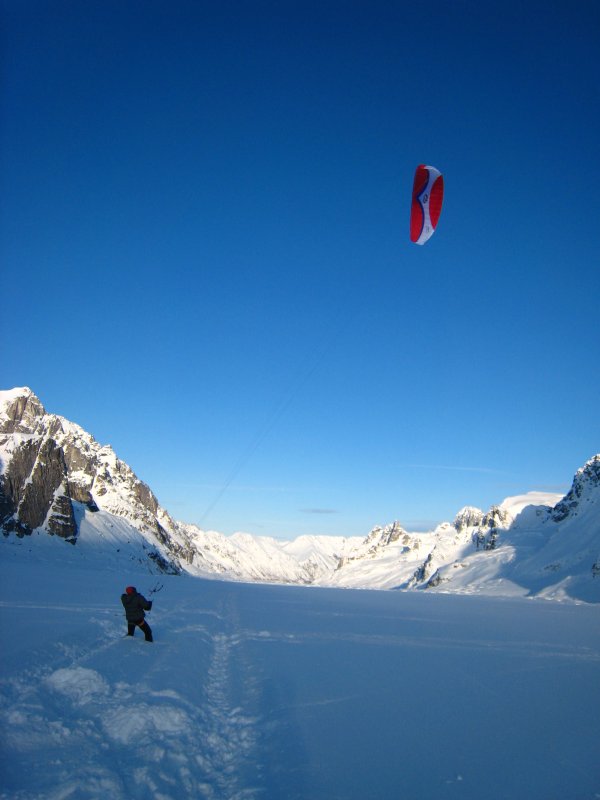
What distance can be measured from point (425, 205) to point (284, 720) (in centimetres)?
1979

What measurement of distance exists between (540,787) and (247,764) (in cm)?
344

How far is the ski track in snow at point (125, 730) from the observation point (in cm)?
514

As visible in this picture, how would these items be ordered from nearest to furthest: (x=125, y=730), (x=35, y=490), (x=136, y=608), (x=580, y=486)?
(x=125, y=730)
(x=136, y=608)
(x=35, y=490)
(x=580, y=486)

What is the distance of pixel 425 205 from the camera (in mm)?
20578

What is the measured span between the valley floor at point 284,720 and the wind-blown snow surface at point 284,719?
0.03 meters

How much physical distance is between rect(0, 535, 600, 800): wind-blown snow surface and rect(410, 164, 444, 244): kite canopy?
630 inches

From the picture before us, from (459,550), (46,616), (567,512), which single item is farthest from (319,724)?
(459,550)

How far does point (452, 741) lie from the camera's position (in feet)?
21.6

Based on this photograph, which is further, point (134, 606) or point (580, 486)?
point (580, 486)

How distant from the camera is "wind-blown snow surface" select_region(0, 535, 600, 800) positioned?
530cm

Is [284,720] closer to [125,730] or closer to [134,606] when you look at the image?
[125,730]

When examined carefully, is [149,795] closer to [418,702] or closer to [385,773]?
[385,773]

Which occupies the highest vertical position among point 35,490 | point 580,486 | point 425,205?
point 580,486

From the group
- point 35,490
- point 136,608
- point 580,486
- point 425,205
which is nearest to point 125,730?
point 136,608
